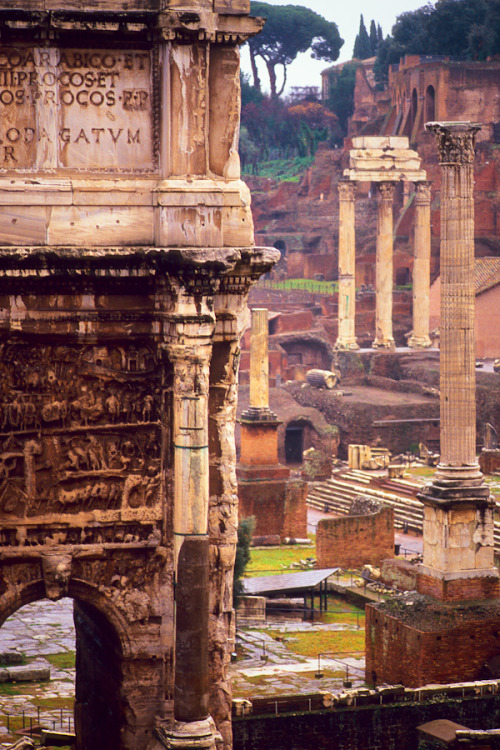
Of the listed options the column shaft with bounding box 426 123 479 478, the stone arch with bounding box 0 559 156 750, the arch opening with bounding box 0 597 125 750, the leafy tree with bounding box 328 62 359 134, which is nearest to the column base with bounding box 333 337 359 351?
the arch opening with bounding box 0 597 125 750

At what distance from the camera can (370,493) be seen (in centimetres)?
3181

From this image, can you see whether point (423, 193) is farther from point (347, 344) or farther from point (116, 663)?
point (116, 663)

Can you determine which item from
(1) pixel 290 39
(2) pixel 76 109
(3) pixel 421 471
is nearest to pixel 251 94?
(1) pixel 290 39

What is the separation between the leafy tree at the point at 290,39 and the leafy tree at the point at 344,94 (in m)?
7.82

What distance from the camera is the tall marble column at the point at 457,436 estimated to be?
1762 centimetres

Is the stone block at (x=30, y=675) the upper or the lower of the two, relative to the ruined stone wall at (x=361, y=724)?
lower

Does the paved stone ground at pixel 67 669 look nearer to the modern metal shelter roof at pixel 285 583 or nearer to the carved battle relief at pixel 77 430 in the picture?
the modern metal shelter roof at pixel 285 583

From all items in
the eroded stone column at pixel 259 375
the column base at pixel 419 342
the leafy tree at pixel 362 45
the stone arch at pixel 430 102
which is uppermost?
the leafy tree at pixel 362 45

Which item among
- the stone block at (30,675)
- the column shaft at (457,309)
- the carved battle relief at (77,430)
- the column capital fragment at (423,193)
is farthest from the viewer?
the column capital fragment at (423,193)

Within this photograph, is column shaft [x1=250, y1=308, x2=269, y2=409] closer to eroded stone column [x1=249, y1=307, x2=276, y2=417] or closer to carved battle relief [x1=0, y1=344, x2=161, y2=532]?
eroded stone column [x1=249, y1=307, x2=276, y2=417]

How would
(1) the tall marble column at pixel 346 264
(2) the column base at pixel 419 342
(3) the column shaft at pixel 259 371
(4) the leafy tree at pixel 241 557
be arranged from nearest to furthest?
(4) the leafy tree at pixel 241 557 → (3) the column shaft at pixel 259 371 → (1) the tall marble column at pixel 346 264 → (2) the column base at pixel 419 342

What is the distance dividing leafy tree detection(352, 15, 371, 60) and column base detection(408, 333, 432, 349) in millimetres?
40833

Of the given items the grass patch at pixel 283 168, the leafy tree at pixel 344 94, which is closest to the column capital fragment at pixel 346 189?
the grass patch at pixel 283 168

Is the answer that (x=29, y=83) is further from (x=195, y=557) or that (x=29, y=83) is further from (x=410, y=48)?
(x=410, y=48)
